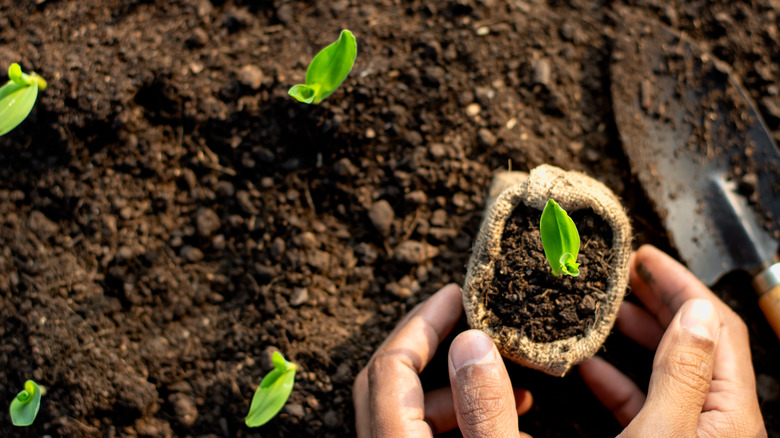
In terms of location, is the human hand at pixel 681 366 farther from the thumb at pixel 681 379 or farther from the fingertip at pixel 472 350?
the fingertip at pixel 472 350

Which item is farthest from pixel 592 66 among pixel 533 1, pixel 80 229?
pixel 80 229

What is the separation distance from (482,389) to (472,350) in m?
0.07

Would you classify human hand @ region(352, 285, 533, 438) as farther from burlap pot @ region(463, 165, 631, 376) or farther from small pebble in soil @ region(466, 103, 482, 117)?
small pebble in soil @ region(466, 103, 482, 117)

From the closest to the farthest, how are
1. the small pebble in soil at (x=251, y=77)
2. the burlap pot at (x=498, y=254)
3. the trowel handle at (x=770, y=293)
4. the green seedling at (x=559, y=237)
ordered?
the green seedling at (x=559, y=237)
the burlap pot at (x=498, y=254)
the trowel handle at (x=770, y=293)
the small pebble in soil at (x=251, y=77)

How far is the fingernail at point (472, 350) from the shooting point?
0.97 m

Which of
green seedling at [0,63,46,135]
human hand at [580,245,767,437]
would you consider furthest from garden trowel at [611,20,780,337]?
green seedling at [0,63,46,135]

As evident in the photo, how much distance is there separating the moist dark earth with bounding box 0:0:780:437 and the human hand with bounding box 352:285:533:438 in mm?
116

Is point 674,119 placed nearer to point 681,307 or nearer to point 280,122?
point 681,307

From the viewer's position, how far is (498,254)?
1.08 m

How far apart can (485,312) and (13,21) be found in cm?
146

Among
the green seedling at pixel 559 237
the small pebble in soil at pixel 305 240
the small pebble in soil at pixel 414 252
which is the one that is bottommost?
the small pebble in soil at pixel 414 252

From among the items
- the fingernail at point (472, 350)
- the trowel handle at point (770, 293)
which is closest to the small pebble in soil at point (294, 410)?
the fingernail at point (472, 350)

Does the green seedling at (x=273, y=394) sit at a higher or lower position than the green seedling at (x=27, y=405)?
higher

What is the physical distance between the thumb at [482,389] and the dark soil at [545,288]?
10 cm
